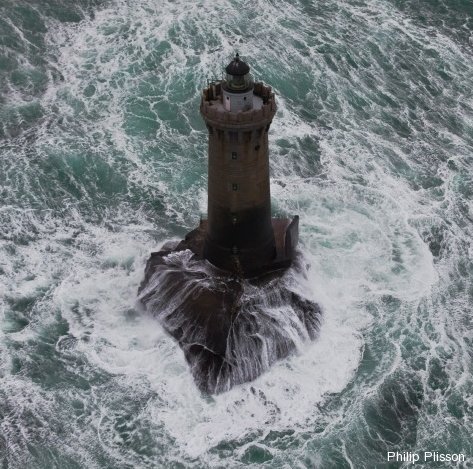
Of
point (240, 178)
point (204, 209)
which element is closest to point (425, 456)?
point (240, 178)

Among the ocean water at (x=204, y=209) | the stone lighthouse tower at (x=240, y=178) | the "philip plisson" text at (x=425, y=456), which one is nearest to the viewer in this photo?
the stone lighthouse tower at (x=240, y=178)

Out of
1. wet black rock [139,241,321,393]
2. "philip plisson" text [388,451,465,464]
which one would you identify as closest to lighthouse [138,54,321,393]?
wet black rock [139,241,321,393]

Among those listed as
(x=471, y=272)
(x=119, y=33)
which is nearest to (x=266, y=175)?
(x=471, y=272)

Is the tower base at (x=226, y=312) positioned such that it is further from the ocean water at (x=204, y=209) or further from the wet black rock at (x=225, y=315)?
the ocean water at (x=204, y=209)

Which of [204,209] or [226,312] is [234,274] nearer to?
[226,312]

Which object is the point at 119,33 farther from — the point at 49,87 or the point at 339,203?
the point at 339,203

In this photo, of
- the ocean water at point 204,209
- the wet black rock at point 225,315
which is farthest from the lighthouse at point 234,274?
the ocean water at point 204,209
